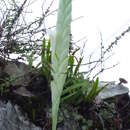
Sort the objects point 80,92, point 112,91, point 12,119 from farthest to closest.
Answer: point 112,91, point 80,92, point 12,119

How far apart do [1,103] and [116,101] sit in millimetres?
736

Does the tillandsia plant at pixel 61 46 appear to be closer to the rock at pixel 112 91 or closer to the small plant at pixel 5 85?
the small plant at pixel 5 85

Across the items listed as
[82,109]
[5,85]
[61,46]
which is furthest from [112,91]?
[61,46]

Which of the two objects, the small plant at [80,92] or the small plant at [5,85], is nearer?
the small plant at [5,85]

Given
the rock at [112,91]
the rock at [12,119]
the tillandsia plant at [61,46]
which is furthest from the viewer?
the rock at [112,91]

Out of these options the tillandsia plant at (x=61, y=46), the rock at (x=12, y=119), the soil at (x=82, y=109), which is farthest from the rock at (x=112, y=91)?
the tillandsia plant at (x=61, y=46)

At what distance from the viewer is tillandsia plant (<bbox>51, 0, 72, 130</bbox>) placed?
0.78 meters

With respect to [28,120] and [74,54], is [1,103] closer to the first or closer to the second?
[28,120]

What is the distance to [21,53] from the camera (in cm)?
182

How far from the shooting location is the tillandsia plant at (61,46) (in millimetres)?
783

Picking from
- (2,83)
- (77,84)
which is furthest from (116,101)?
(2,83)

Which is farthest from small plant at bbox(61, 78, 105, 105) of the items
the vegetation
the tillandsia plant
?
the tillandsia plant

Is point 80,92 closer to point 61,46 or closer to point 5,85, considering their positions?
point 5,85

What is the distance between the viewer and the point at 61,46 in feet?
2.66
